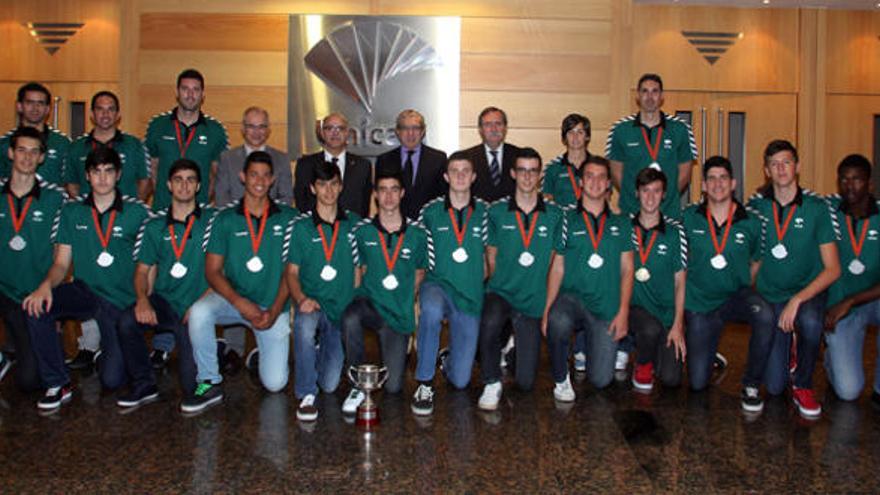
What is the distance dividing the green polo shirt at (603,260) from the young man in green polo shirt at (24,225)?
2.69 m

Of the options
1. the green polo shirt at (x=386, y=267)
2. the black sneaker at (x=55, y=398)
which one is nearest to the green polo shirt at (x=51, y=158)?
the black sneaker at (x=55, y=398)

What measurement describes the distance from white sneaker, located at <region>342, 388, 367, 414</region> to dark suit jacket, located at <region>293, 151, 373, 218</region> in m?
1.42

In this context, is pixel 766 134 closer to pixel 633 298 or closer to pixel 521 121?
pixel 521 121

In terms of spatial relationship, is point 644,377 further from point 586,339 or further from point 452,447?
point 452,447

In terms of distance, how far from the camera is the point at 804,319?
4.10 m

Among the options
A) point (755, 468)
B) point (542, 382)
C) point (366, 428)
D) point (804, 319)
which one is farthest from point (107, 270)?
point (804, 319)

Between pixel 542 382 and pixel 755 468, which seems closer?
pixel 755 468

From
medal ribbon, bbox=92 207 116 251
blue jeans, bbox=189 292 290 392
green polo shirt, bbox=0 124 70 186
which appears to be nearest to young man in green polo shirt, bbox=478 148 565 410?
blue jeans, bbox=189 292 290 392

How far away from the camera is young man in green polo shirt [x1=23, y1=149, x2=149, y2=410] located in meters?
4.20

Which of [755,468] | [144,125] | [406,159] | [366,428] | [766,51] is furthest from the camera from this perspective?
[766,51]

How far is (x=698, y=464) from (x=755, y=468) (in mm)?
207

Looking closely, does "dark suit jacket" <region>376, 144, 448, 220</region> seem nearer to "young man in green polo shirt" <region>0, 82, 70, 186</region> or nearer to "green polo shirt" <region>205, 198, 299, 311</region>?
"green polo shirt" <region>205, 198, 299, 311</region>

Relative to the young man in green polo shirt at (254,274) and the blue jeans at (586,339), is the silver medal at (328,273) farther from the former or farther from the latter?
the blue jeans at (586,339)

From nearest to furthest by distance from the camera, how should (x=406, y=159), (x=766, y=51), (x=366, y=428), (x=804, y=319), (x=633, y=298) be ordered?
(x=366, y=428)
(x=804, y=319)
(x=633, y=298)
(x=406, y=159)
(x=766, y=51)
